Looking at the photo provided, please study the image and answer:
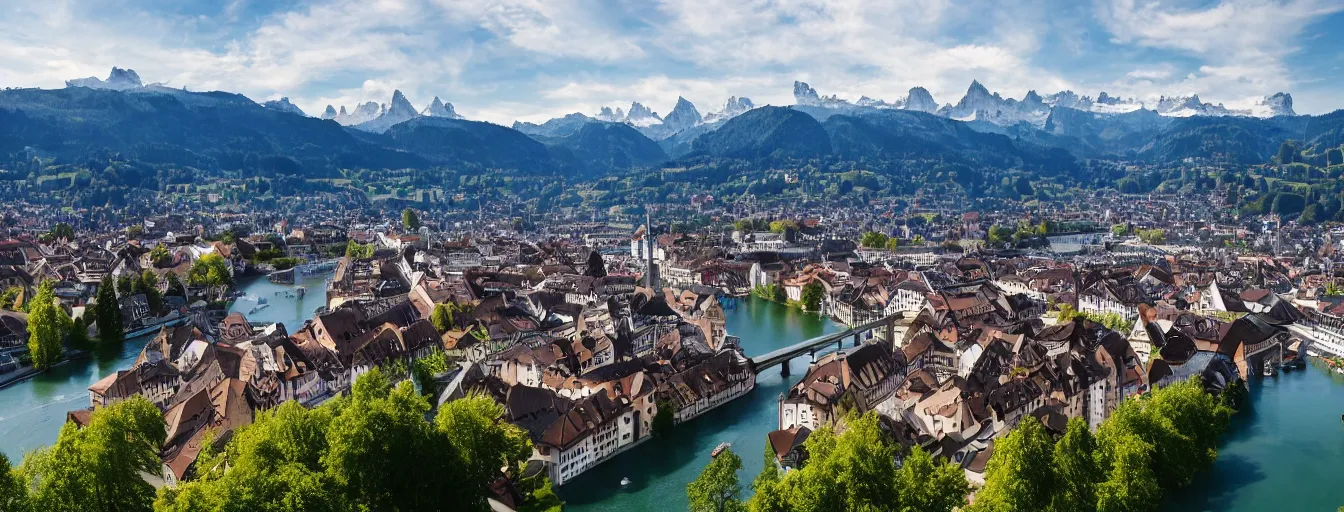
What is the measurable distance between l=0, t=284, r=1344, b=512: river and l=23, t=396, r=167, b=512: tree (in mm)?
8623

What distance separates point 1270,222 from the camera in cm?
10919

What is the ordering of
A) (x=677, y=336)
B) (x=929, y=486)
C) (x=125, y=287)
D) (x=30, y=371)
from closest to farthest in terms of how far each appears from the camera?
(x=929, y=486) → (x=677, y=336) → (x=30, y=371) → (x=125, y=287)

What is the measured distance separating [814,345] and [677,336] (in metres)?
6.46

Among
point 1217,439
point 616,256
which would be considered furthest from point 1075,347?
point 616,256

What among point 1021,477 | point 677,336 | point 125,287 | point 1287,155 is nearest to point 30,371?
point 125,287

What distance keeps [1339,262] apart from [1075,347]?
44.3 meters

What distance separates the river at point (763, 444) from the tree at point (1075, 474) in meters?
3.70

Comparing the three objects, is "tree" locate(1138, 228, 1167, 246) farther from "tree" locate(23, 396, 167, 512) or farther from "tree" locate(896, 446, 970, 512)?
"tree" locate(23, 396, 167, 512)

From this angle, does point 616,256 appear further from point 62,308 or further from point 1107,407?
point 1107,407

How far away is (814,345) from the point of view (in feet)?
123

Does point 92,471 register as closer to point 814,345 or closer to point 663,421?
point 663,421

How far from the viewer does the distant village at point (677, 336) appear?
24.9 meters

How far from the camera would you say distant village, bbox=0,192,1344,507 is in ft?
81.7

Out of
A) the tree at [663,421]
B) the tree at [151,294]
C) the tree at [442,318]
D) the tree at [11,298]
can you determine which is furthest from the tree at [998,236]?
the tree at [11,298]
